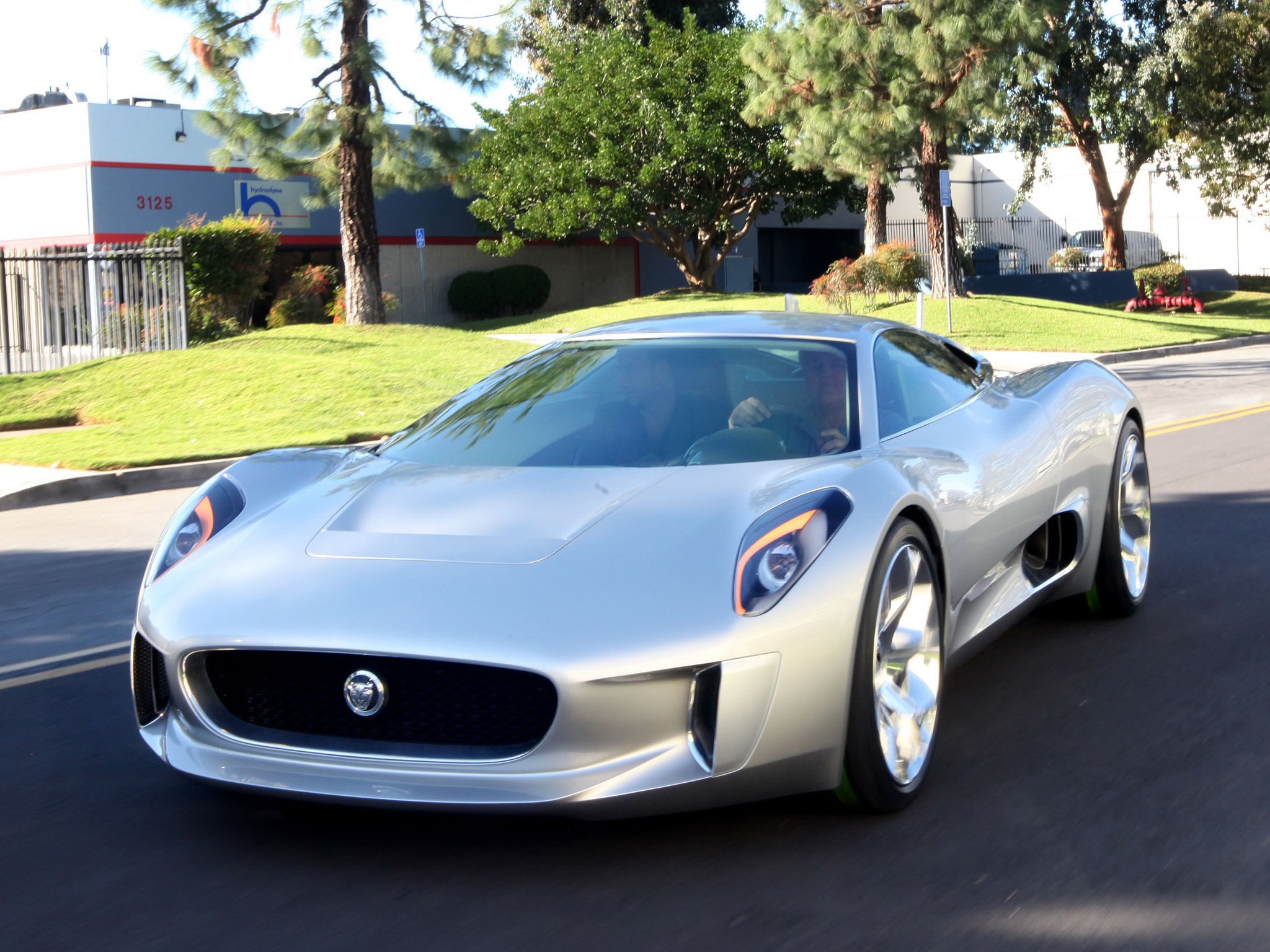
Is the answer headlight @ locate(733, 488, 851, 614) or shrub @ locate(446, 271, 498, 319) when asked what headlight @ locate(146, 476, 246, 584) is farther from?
shrub @ locate(446, 271, 498, 319)

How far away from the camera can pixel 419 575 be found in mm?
3457

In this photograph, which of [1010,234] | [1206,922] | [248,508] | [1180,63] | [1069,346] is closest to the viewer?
[1206,922]

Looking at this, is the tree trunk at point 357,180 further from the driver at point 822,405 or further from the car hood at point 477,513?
the car hood at point 477,513

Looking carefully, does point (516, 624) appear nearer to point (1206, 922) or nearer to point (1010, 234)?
point (1206, 922)

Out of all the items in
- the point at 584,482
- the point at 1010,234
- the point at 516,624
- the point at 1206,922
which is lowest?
the point at 1206,922

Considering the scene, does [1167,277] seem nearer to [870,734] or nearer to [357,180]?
[357,180]

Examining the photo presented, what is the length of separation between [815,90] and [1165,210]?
2867cm

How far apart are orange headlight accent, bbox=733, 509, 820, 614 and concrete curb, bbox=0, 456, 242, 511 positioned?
8359 mm

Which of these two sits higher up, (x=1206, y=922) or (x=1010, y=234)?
(x=1010, y=234)

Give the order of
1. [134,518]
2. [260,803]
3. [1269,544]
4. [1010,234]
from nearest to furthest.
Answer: [260,803], [1269,544], [134,518], [1010,234]

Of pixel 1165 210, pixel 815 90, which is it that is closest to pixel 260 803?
pixel 815 90

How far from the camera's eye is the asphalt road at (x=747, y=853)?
3094 millimetres

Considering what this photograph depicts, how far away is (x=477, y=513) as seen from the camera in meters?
3.81

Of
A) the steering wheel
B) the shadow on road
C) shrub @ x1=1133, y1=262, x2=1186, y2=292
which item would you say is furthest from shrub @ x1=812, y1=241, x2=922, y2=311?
the steering wheel
